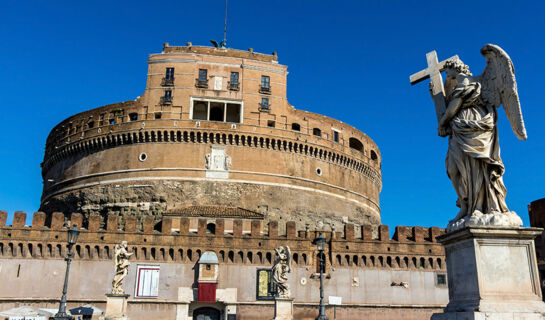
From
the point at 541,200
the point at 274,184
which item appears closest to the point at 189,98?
the point at 274,184

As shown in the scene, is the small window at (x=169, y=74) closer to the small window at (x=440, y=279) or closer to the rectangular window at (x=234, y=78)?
the rectangular window at (x=234, y=78)

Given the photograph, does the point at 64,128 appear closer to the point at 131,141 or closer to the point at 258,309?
the point at 131,141

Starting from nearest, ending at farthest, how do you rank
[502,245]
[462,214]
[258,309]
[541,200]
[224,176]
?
[502,245] < [462,214] < [258,309] < [541,200] < [224,176]

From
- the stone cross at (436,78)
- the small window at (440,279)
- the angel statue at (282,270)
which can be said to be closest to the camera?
the stone cross at (436,78)

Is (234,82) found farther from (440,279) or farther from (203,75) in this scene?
(440,279)

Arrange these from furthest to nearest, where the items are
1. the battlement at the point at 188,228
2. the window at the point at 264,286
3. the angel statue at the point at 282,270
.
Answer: the battlement at the point at 188,228 → the window at the point at 264,286 → the angel statue at the point at 282,270

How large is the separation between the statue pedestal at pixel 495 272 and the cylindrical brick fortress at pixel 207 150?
3118cm

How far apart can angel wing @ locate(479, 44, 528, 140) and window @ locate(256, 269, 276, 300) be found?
24328 millimetres

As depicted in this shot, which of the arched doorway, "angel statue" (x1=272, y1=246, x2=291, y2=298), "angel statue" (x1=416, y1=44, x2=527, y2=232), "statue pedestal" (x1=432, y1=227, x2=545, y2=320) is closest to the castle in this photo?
the arched doorway

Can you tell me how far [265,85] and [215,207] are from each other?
11472 mm

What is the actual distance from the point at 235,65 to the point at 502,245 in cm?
3708

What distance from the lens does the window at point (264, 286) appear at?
28094mm

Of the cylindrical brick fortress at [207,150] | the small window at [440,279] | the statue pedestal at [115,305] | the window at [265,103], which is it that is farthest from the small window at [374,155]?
the statue pedestal at [115,305]

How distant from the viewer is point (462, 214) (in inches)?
204
